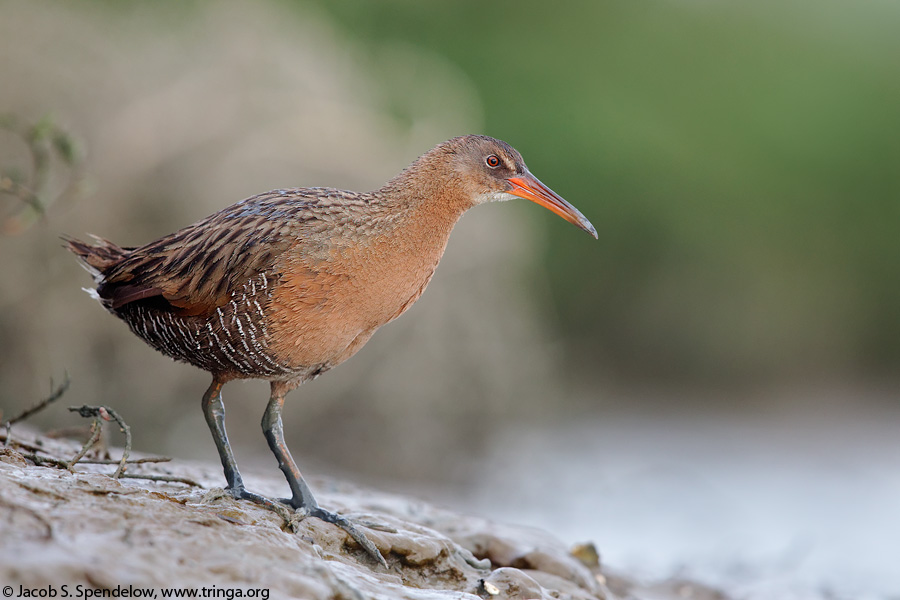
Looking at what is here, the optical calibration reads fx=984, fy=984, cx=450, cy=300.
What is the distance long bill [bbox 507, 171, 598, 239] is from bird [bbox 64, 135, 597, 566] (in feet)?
0.07

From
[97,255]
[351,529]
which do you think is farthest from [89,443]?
[351,529]

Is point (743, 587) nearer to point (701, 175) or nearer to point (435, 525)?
point (435, 525)

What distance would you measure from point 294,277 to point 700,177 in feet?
37.9

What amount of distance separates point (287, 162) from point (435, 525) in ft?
16.7

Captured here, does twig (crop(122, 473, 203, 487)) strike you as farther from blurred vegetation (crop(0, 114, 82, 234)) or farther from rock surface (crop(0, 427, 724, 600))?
blurred vegetation (crop(0, 114, 82, 234))

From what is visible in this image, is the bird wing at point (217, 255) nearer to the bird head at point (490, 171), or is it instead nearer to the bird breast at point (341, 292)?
the bird breast at point (341, 292)

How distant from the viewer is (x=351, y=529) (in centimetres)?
389

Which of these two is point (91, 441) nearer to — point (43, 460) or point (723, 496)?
point (43, 460)

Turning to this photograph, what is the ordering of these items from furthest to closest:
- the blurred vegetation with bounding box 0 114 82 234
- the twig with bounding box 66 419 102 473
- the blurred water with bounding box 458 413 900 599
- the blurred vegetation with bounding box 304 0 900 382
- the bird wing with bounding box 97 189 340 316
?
the blurred vegetation with bounding box 304 0 900 382 < the blurred water with bounding box 458 413 900 599 < the blurred vegetation with bounding box 0 114 82 234 < the bird wing with bounding box 97 189 340 316 < the twig with bounding box 66 419 102 473

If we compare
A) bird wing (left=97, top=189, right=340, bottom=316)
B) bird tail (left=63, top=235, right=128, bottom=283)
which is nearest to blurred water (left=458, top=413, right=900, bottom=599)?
bird wing (left=97, top=189, right=340, bottom=316)

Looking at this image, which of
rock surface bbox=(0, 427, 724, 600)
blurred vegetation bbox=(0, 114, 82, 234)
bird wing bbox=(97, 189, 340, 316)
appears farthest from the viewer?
blurred vegetation bbox=(0, 114, 82, 234)

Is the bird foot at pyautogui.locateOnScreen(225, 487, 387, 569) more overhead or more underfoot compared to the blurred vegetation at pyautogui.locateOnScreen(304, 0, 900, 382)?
more underfoot

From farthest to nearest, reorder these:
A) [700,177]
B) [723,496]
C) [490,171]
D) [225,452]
→ [700,177] < [723,496] < [490,171] < [225,452]

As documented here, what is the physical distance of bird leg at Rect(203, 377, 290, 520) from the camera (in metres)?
3.96
